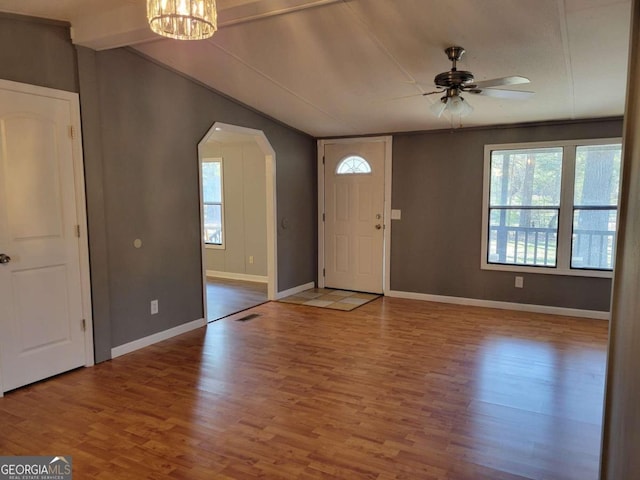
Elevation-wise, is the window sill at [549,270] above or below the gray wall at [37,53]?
below

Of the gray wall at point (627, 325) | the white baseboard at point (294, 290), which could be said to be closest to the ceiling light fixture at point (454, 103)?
the gray wall at point (627, 325)

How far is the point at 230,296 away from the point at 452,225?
10.2 feet

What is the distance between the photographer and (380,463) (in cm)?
222

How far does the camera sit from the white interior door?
236 inches

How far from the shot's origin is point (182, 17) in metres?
1.77

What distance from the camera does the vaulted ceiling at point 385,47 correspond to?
2613 mm

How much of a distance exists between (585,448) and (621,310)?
1.24 m

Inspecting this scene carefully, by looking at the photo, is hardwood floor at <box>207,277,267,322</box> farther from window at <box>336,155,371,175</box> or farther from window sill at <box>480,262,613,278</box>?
window sill at <box>480,262,613,278</box>

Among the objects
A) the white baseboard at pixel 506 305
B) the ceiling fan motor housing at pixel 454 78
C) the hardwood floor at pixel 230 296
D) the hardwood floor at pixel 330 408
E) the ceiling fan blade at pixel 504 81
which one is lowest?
the hardwood floor at pixel 330 408

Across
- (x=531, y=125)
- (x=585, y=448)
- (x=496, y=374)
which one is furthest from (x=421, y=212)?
Result: (x=585, y=448)

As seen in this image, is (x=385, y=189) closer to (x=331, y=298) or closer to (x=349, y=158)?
(x=349, y=158)

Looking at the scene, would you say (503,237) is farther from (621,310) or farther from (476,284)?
(621,310)

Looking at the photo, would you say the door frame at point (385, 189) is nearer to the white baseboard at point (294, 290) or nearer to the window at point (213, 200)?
the white baseboard at point (294, 290)

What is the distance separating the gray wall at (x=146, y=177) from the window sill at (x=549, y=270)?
3.50 m
